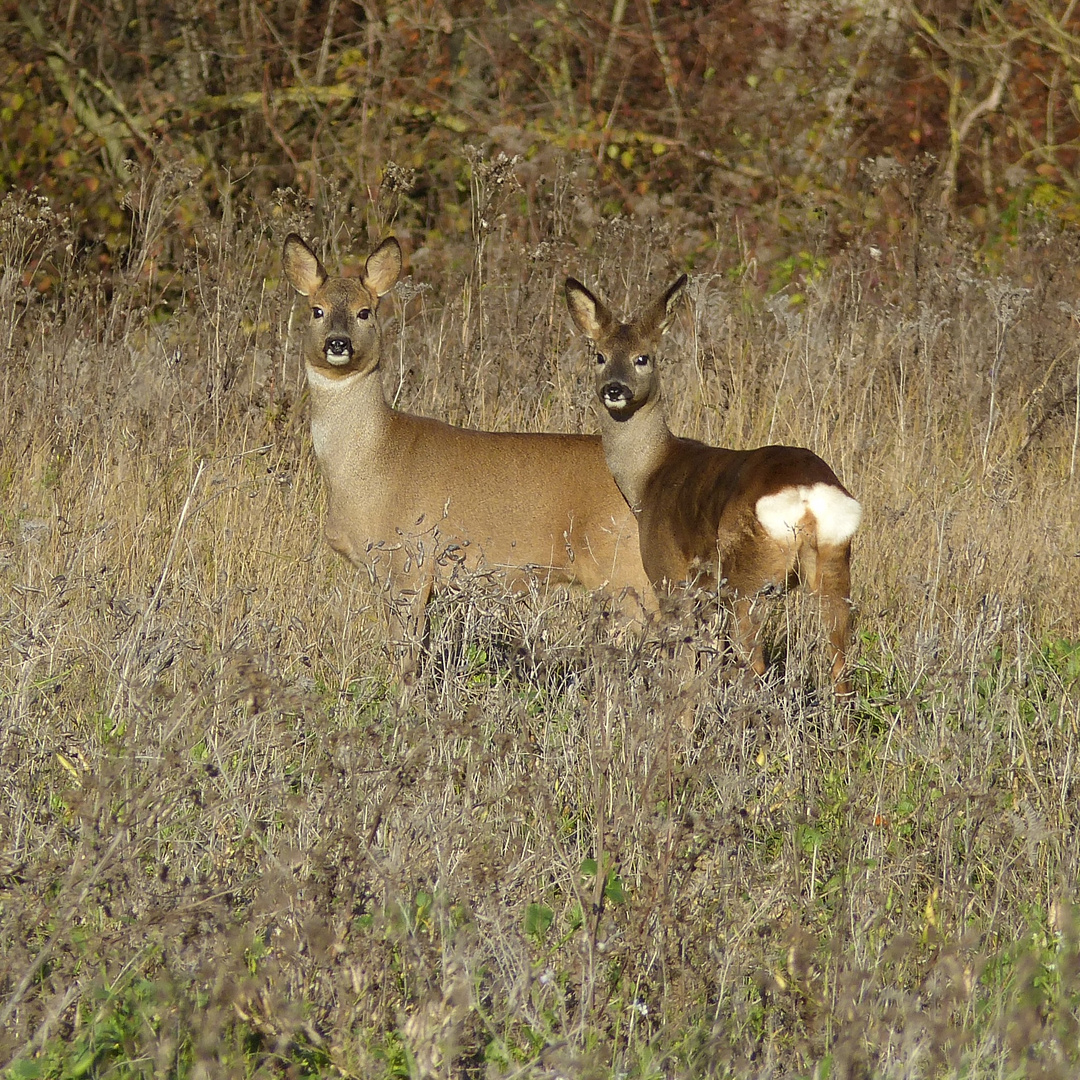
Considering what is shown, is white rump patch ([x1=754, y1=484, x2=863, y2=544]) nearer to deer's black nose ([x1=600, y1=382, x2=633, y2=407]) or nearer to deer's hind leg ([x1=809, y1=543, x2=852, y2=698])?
deer's hind leg ([x1=809, y1=543, x2=852, y2=698])

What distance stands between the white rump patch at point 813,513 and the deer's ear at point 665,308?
1237mm

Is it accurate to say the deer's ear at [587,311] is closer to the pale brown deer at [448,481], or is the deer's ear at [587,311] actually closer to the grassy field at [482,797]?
the pale brown deer at [448,481]

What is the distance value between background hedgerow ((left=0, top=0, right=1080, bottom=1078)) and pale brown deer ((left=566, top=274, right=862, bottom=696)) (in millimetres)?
242

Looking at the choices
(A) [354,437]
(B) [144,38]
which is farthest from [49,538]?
(B) [144,38]

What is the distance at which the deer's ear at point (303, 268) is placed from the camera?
18.1 ft

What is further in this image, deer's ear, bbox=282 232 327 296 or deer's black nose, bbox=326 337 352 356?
deer's ear, bbox=282 232 327 296

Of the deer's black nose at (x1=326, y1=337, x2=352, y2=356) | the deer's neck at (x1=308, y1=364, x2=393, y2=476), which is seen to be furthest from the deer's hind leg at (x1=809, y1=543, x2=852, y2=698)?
the deer's black nose at (x1=326, y1=337, x2=352, y2=356)

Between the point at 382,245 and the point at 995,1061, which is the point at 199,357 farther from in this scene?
the point at 995,1061

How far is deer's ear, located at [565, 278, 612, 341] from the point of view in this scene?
537 cm

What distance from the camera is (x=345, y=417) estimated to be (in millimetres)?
5422

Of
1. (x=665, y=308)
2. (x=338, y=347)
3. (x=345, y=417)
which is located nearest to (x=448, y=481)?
(x=345, y=417)

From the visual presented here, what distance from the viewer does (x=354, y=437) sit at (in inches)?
212

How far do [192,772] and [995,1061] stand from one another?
1443mm

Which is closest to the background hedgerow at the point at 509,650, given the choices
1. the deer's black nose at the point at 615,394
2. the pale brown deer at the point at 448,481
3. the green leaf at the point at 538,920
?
the green leaf at the point at 538,920
